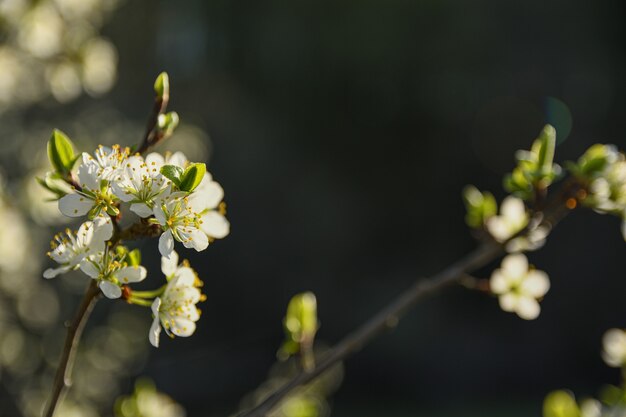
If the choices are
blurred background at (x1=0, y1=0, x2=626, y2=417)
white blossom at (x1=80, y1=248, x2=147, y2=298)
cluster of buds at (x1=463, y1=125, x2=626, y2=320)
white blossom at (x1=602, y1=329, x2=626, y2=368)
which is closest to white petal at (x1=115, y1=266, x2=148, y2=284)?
white blossom at (x1=80, y1=248, x2=147, y2=298)

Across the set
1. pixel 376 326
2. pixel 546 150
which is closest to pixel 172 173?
pixel 376 326

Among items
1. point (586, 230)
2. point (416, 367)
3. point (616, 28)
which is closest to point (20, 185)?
point (416, 367)

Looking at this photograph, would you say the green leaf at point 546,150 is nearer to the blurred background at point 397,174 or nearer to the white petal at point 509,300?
the white petal at point 509,300

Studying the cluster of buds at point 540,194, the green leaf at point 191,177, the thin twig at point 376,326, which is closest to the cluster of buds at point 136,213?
the green leaf at point 191,177

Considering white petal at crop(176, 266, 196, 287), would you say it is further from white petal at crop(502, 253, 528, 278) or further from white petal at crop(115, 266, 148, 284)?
white petal at crop(502, 253, 528, 278)

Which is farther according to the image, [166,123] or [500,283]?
[500,283]

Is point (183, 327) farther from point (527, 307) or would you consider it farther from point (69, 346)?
point (527, 307)
